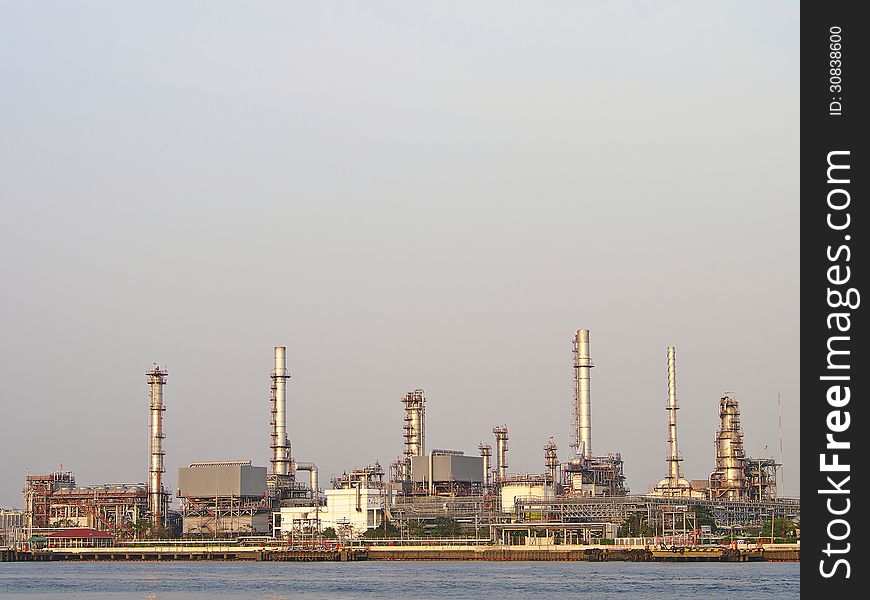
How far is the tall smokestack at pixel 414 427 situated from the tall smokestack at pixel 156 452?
28.2 metres

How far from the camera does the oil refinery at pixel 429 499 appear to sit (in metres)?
146

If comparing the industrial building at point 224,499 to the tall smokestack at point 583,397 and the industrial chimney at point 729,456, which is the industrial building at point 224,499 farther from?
the industrial chimney at point 729,456

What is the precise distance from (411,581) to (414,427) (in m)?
64.0

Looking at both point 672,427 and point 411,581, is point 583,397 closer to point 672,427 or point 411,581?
point 672,427

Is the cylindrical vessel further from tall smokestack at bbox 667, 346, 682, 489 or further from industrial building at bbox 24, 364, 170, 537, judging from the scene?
industrial building at bbox 24, 364, 170, 537

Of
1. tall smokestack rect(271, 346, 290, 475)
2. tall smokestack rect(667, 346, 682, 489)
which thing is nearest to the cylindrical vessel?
tall smokestack rect(667, 346, 682, 489)

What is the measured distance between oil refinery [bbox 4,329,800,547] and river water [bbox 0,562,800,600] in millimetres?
15833

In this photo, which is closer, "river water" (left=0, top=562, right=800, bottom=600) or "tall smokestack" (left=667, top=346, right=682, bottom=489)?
"river water" (left=0, top=562, right=800, bottom=600)

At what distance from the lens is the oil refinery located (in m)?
146

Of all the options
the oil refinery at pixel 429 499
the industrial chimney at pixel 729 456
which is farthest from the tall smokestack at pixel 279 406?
the industrial chimney at pixel 729 456

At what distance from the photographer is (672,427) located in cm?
15438

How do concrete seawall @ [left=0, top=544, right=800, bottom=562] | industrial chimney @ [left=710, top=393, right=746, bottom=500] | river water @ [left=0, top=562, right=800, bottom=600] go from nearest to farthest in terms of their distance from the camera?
river water @ [left=0, top=562, right=800, bottom=600]
concrete seawall @ [left=0, top=544, right=800, bottom=562]
industrial chimney @ [left=710, top=393, right=746, bottom=500]
